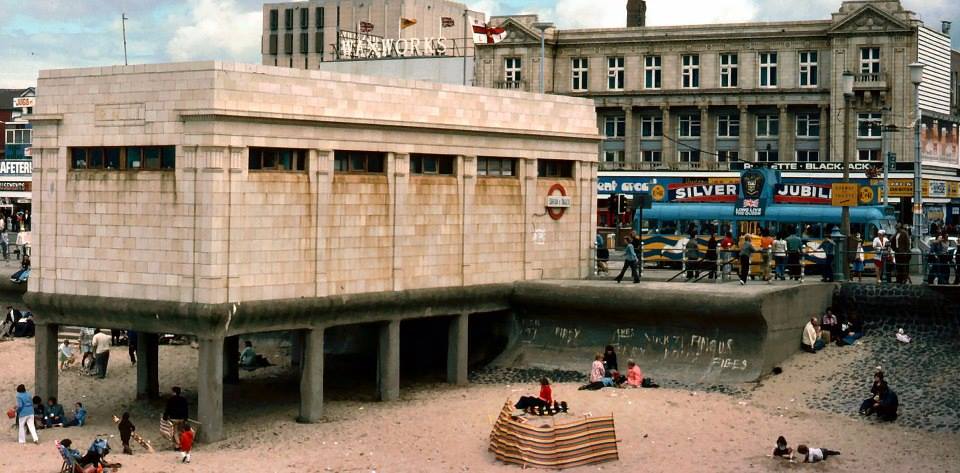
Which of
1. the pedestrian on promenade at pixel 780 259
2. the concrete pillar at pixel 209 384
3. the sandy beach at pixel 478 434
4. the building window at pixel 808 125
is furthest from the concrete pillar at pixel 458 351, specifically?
the building window at pixel 808 125

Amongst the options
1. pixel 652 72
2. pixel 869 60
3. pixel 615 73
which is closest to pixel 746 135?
pixel 652 72

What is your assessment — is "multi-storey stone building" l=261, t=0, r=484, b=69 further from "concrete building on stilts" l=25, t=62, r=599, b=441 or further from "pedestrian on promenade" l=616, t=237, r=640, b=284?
"concrete building on stilts" l=25, t=62, r=599, b=441

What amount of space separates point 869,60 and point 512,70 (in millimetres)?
21990

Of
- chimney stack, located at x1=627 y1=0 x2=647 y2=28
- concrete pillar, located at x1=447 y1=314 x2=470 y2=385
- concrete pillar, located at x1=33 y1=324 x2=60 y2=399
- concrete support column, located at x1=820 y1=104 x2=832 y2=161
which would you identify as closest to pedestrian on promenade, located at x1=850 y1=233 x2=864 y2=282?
concrete pillar, located at x1=447 y1=314 x2=470 y2=385

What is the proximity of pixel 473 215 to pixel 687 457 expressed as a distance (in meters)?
11.8

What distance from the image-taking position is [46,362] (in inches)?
1351

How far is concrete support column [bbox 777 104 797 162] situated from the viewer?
260 ft

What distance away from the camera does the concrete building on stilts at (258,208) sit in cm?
3109

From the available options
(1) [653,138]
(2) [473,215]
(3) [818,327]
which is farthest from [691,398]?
(1) [653,138]

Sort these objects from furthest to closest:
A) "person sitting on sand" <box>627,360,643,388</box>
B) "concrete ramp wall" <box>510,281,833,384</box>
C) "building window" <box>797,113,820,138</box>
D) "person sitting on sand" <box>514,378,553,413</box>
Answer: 1. "building window" <box>797,113,820,138</box>
2. "concrete ramp wall" <box>510,281,833,384</box>
3. "person sitting on sand" <box>627,360,643,388</box>
4. "person sitting on sand" <box>514,378,553,413</box>

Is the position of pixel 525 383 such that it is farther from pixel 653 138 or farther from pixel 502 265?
pixel 653 138

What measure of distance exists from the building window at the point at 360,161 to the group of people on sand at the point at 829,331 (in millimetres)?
12757

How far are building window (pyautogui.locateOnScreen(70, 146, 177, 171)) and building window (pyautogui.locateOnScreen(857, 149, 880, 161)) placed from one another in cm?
5387

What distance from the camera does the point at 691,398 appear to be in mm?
33469
